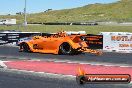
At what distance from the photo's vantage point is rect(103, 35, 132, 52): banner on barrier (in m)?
23.8

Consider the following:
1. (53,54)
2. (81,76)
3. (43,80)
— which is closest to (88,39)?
(53,54)

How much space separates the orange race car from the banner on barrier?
3886mm

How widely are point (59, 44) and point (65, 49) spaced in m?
0.42

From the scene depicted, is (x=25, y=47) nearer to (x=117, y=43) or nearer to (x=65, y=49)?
(x=65, y=49)

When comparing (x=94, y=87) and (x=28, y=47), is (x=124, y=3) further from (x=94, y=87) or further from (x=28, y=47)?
(x=94, y=87)

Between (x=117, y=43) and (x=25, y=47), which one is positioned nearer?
(x=25, y=47)

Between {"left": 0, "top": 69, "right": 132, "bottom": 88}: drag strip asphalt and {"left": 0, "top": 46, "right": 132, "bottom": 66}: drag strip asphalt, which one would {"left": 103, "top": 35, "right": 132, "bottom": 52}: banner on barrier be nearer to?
{"left": 0, "top": 46, "right": 132, "bottom": 66}: drag strip asphalt

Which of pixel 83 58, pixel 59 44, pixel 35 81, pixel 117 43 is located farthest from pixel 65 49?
pixel 35 81

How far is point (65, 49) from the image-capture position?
2009cm

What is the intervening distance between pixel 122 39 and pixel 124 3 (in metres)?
121

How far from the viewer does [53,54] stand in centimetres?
2062

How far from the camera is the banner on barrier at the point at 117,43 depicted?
23.8 m

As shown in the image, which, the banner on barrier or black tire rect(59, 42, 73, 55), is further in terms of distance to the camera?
the banner on barrier

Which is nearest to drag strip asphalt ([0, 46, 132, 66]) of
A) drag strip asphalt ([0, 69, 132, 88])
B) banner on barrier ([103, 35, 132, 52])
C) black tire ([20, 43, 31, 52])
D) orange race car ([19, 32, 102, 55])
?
orange race car ([19, 32, 102, 55])
